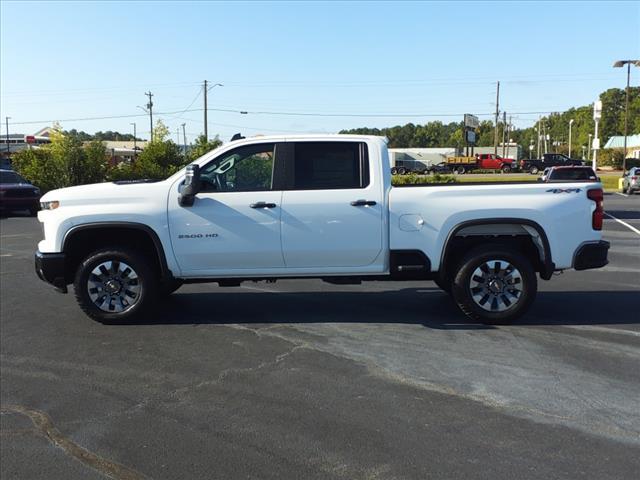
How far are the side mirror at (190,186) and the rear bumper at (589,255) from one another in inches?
165

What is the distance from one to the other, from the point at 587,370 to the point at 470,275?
5.75 ft

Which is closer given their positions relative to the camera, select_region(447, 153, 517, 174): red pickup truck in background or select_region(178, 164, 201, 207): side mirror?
select_region(178, 164, 201, 207): side mirror

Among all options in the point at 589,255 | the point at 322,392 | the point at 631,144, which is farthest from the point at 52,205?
the point at 631,144

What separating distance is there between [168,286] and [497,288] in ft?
13.0

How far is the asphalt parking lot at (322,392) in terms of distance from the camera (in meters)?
3.70

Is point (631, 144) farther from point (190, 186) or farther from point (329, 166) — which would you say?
point (190, 186)

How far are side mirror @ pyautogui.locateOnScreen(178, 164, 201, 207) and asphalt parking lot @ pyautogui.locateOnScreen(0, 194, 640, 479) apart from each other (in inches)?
56.3

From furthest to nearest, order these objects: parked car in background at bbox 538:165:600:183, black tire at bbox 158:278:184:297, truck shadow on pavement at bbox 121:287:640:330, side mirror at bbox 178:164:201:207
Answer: parked car in background at bbox 538:165:600:183 < black tire at bbox 158:278:184:297 < truck shadow on pavement at bbox 121:287:640:330 < side mirror at bbox 178:164:201:207

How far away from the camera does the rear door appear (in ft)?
21.6

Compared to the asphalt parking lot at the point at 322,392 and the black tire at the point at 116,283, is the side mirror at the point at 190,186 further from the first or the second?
the asphalt parking lot at the point at 322,392

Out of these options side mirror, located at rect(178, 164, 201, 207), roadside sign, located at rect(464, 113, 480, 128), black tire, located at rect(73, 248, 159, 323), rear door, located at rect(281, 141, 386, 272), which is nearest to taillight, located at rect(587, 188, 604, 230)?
rear door, located at rect(281, 141, 386, 272)

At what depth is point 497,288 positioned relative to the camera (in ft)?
22.0

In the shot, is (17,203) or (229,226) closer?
(229,226)

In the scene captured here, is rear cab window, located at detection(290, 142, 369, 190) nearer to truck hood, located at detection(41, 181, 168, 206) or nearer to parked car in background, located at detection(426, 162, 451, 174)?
truck hood, located at detection(41, 181, 168, 206)
